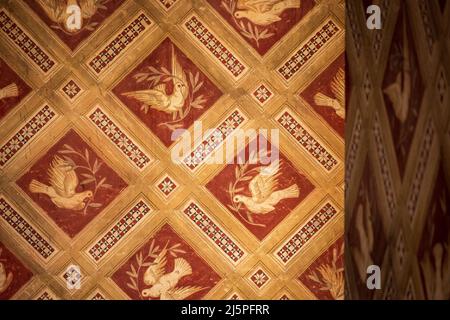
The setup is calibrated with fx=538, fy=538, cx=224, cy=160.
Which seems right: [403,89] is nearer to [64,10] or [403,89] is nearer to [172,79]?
[172,79]

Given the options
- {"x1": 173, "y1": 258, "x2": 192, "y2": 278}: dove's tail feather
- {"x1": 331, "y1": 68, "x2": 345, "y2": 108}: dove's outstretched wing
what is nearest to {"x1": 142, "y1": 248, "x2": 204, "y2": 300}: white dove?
{"x1": 173, "y1": 258, "x2": 192, "y2": 278}: dove's tail feather

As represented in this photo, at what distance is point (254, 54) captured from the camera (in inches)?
83.9

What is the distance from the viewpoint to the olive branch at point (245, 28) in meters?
2.12

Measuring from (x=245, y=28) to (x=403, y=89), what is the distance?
0.65 meters

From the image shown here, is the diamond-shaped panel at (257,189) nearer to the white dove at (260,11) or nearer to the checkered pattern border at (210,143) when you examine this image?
the checkered pattern border at (210,143)

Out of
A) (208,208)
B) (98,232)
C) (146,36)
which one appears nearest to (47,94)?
(146,36)

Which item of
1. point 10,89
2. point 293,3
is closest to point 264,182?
point 293,3

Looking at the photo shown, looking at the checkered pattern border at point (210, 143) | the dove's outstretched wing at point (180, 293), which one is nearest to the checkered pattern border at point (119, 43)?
the checkered pattern border at point (210, 143)

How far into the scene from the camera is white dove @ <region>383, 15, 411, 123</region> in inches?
74.4

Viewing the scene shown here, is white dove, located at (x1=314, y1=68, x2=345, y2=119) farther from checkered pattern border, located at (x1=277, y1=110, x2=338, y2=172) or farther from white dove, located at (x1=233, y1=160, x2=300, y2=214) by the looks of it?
white dove, located at (x1=233, y1=160, x2=300, y2=214)

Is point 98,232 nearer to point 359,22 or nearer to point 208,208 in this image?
point 208,208

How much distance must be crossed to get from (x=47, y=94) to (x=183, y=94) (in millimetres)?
531

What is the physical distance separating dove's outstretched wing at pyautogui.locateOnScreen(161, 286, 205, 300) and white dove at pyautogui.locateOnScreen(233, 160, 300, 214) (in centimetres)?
39

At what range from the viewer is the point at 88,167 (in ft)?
6.95
